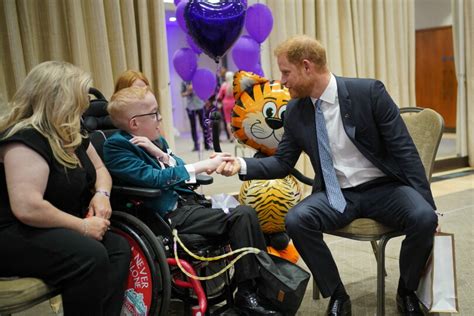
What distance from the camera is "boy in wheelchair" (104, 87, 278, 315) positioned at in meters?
1.76

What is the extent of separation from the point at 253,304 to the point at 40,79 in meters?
1.05

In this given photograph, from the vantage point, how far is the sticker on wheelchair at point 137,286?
1.60m

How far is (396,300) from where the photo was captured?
205 cm

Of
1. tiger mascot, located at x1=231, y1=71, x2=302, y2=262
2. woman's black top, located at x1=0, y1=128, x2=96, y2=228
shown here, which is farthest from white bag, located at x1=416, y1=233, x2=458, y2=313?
woman's black top, located at x1=0, y1=128, x2=96, y2=228

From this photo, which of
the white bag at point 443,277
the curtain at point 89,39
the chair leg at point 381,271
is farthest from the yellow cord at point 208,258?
the curtain at point 89,39

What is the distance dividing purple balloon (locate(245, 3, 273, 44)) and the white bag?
1.80 meters

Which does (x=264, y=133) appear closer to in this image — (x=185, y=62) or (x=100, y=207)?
(x=185, y=62)

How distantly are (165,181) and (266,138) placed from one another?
86cm

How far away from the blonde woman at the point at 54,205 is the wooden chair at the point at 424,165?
33.4 inches

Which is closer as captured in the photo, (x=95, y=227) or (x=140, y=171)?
(x=95, y=227)

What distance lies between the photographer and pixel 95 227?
5.04 ft

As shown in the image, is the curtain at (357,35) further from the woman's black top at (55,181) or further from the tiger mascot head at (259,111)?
the woman's black top at (55,181)

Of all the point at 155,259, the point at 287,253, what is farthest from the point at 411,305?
the point at 155,259

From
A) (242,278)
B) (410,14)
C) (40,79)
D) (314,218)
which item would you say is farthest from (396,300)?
(410,14)
